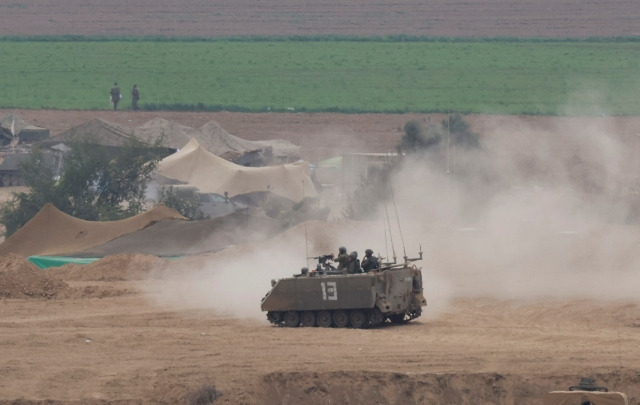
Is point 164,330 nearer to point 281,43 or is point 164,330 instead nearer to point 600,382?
point 600,382

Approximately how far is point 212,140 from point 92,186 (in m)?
16.2

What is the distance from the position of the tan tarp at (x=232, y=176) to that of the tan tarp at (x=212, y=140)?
24.4 feet

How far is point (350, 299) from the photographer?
2577 cm

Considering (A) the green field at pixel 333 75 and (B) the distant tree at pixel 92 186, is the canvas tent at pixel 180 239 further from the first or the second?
(A) the green field at pixel 333 75

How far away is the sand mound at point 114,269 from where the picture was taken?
3572 centimetres

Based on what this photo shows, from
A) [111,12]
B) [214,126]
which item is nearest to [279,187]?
[214,126]

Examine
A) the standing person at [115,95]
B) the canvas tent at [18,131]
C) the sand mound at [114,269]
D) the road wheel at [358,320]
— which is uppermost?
the standing person at [115,95]

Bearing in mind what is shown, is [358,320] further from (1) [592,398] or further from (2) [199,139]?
(2) [199,139]

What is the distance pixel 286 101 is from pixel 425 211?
37.6m

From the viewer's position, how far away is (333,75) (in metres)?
84.7

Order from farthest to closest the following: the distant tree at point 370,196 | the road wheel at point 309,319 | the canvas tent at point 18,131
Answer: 1. the canvas tent at point 18,131
2. the distant tree at point 370,196
3. the road wheel at point 309,319

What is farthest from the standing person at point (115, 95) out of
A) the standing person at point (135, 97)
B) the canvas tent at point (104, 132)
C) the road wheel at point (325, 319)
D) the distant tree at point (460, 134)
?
the road wheel at point (325, 319)

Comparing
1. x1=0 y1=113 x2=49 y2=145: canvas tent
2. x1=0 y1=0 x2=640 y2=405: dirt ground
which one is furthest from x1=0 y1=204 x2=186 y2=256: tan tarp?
x1=0 y1=113 x2=49 y2=145: canvas tent

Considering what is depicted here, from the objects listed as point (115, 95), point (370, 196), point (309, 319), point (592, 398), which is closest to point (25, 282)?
point (309, 319)
